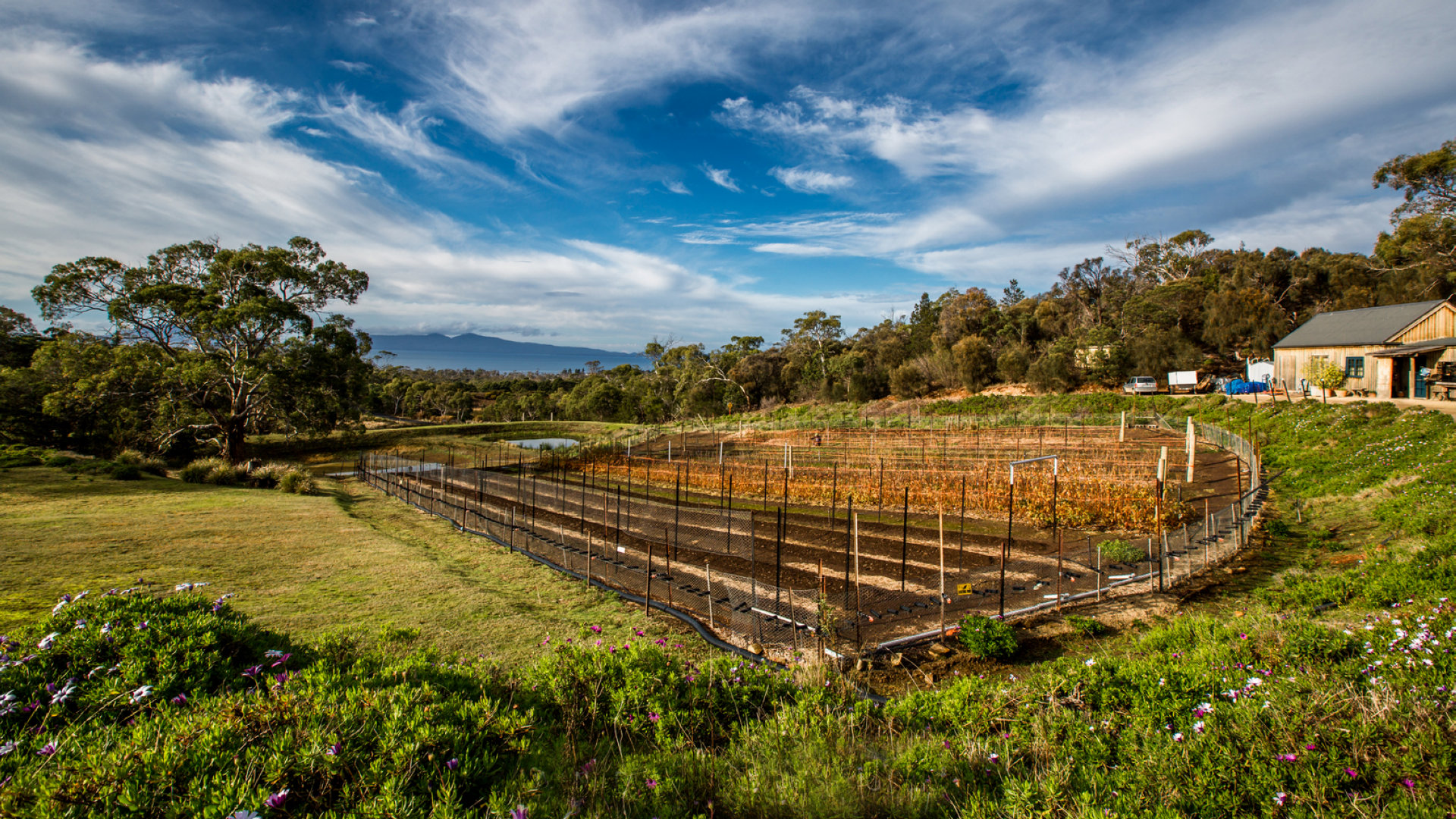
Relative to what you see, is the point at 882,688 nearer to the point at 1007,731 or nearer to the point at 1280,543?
the point at 1007,731

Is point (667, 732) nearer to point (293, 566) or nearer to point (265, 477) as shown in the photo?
point (293, 566)

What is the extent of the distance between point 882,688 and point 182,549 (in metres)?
10.9

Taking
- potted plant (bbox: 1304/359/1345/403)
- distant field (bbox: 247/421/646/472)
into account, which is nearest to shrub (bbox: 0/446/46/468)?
distant field (bbox: 247/421/646/472)

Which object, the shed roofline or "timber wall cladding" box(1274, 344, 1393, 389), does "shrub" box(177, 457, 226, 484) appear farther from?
the shed roofline

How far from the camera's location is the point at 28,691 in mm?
2869

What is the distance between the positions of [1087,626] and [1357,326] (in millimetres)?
32337

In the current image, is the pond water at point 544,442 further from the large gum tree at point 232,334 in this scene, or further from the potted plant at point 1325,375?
the potted plant at point 1325,375

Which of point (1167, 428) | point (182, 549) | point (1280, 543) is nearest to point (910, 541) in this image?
point (1280, 543)

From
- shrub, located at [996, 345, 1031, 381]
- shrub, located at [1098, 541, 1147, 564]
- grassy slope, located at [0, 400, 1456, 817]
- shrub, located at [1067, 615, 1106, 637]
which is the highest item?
shrub, located at [996, 345, 1031, 381]

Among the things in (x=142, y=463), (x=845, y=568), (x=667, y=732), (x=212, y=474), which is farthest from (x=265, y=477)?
(x=667, y=732)

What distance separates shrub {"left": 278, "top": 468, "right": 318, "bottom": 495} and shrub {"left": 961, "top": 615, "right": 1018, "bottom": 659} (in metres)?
18.9

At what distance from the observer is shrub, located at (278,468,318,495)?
1739cm

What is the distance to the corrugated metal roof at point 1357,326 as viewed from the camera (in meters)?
24.1

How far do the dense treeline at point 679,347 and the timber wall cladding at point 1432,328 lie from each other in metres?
10.2
